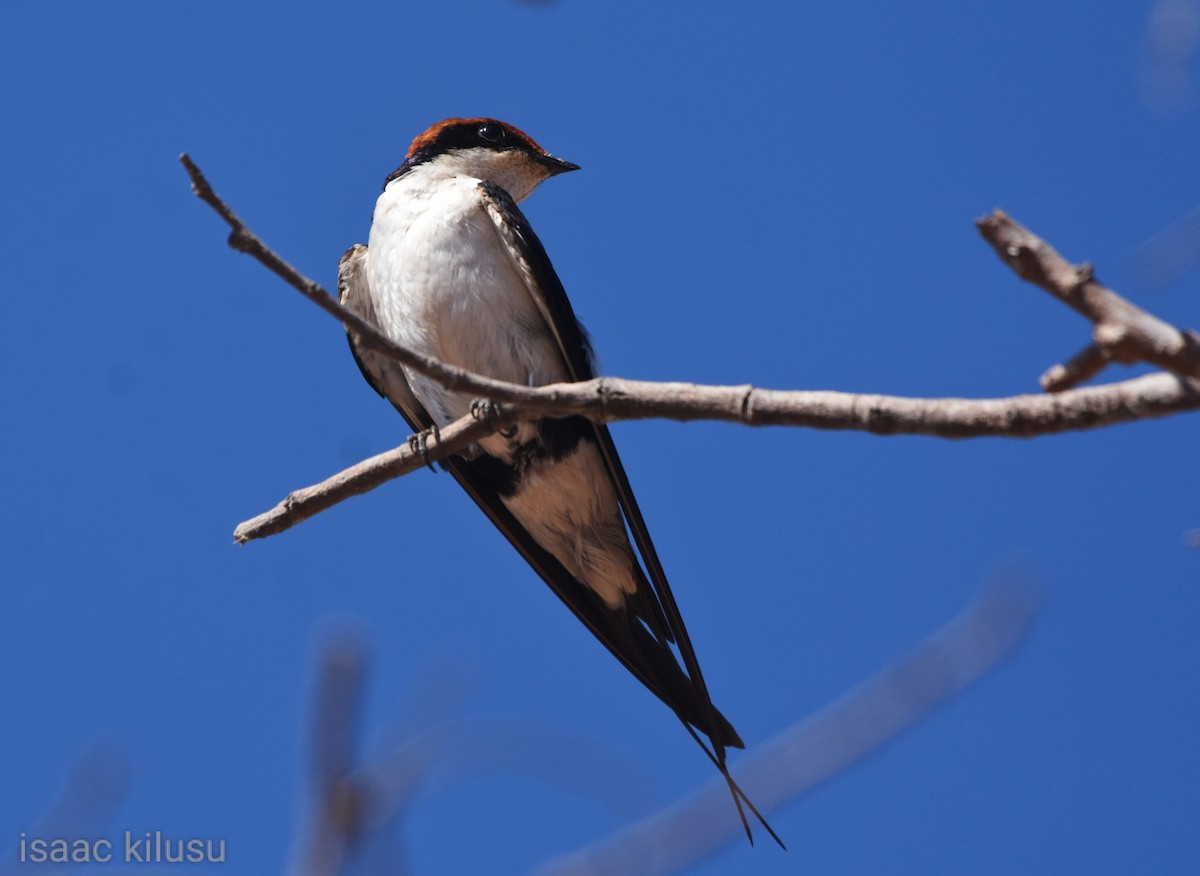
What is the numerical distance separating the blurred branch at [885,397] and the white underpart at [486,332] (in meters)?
1.47

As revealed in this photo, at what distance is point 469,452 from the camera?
5941 millimetres

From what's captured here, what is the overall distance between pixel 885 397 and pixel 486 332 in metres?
3.04

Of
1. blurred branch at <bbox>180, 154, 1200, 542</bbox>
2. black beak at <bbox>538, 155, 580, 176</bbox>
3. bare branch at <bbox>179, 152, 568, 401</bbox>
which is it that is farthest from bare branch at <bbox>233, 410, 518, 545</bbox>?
black beak at <bbox>538, 155, 580, 176</bbox>

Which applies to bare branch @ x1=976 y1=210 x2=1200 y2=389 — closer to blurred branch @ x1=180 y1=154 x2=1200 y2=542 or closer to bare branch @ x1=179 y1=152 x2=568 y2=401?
blurred branch @ x1=180 y1=154 x2=1200 y2=542

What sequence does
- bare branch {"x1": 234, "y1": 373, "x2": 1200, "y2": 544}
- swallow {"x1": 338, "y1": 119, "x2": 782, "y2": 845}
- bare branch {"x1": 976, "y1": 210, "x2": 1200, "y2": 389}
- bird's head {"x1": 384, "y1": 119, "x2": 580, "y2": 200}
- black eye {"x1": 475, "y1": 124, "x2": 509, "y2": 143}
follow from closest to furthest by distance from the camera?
bare branch {"x1": 976, "y1": 210, "x2": 1200, "y2": 389}, bare branch {"x1": 234, "y1": 373, "x2": 1200, "y2": 544}, swallow {"x1": 338, "y1": 119, "x2": 782, "y2": 845}, bird's head {"x1": 384, "y1": 119, "x2": 580, "y2": 200}, black eye {"x1": 475, "y1": 124, "x2": 509, "y2": 143}

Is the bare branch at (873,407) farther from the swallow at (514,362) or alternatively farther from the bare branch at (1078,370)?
the swallow at (514,362)

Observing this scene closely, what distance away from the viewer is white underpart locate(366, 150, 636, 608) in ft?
18.7

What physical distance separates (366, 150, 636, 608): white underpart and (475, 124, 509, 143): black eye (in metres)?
1.06

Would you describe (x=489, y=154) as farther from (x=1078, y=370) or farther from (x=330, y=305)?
(x=1078, y=370)

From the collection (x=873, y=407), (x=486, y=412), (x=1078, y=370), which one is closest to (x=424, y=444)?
(x=486, y=412)

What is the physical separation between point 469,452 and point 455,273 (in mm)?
811

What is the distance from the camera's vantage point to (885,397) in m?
2.91

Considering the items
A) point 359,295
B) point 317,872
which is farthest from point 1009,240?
point 359,295

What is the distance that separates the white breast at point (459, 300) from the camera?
18.7 feet
